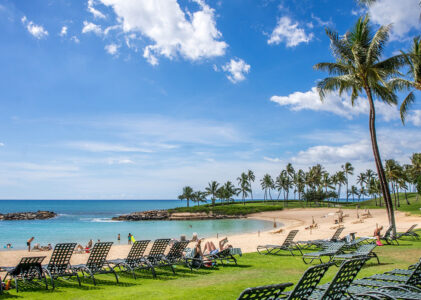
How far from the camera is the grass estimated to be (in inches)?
295

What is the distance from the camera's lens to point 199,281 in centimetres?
907

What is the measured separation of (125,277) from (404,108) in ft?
55.3

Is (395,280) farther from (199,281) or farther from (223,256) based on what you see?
(223,256)

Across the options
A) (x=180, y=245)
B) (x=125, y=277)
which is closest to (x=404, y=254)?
(x=180, y=245)

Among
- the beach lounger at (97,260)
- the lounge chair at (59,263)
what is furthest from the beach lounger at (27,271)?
the beach lounger at (97,260)

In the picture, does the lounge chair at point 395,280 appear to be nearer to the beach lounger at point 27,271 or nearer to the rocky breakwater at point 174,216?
the beach lounger at point 27,271

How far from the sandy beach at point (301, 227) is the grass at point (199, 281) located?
6.85 m

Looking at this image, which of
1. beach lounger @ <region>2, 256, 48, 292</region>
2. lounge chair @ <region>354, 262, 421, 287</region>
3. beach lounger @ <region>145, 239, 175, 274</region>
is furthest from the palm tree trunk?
beach lounger @ <region>2, 256, 48, 292</region>

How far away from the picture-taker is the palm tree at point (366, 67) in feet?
57.9

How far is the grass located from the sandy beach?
22.5ft

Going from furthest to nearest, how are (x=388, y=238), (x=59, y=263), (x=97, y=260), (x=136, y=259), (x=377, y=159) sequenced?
(x=377, y=159) → (x=388, y=238) → (x=136, y=259) → (x=97, y=260) → (x=59, y=263)

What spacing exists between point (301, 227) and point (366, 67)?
28.7 m

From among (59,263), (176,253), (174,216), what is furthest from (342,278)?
(174,216)

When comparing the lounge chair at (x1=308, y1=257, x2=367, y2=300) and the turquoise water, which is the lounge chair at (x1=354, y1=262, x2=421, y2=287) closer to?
the lounge chair at (x1=308, y1=257, x2=367, y2=300)
